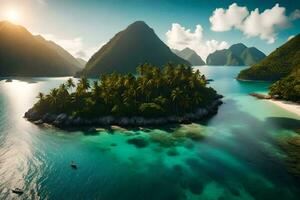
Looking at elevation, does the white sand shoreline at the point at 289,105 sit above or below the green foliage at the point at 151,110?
below

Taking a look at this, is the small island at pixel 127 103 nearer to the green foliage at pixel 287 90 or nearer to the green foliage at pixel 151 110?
the green foliage at pixel 151 110

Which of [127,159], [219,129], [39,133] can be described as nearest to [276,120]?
[219,129]

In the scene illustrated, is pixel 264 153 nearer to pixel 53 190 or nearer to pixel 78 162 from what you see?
pixel 78 162

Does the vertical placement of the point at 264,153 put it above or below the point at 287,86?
below

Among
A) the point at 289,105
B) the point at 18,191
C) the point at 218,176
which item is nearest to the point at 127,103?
the point at 218,176

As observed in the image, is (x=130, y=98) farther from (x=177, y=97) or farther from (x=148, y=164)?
(x=148, y=164)

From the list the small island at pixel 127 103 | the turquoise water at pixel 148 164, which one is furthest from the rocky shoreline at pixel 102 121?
the turquoise water at pixel 148 164
